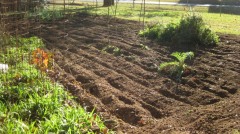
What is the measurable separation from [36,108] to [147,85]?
91.9 inches

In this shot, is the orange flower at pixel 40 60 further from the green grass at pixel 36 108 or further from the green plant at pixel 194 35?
the green plant at pixel 194 35

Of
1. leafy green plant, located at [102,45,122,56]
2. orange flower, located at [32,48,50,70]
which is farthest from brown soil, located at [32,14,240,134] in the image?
orange flower, located at [32,48,50,70]

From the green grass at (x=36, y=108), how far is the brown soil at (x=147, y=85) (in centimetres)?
40

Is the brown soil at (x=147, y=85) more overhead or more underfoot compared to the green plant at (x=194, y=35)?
more underfoot

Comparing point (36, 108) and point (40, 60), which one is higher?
point (40, 60)

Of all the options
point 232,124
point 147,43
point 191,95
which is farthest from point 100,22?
point 232,124

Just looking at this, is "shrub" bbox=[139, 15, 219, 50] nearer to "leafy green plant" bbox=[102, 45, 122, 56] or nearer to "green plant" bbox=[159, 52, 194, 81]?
"leafy green plant" bbox=[102, 45, 122, 56]

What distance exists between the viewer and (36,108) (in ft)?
17.4

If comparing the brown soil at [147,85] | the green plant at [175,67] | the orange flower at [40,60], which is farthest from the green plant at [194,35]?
the orange flower at [40,60]

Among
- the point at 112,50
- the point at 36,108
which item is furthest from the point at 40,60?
the point at 112,50

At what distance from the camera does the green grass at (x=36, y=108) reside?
4.71m

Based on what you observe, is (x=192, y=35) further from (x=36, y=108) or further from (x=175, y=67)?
(x=36, y=108)

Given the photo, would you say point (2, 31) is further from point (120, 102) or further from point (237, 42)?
point (237, 42)

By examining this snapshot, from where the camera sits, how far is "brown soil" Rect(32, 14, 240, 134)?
17.4 ft
